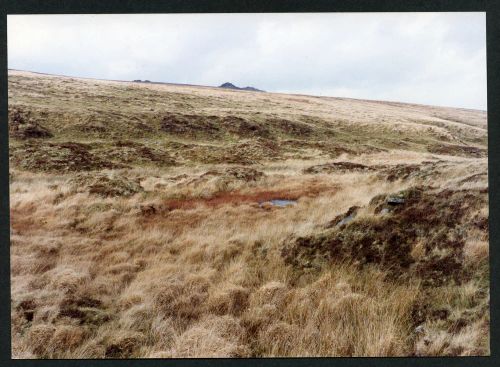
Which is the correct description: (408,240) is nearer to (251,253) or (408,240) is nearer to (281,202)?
(251,253)

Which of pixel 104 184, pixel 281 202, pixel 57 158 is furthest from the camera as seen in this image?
pixel 57 158

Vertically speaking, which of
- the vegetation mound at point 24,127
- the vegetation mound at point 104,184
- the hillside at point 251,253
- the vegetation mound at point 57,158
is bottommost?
the hillside at point 251,253

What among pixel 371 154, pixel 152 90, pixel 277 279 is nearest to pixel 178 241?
pixel 277 279

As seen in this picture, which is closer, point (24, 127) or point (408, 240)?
point (408, 240)

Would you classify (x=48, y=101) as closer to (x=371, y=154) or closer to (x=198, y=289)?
(x=198, y=289)

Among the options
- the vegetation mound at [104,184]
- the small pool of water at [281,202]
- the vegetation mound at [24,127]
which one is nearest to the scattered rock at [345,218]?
the small pool of water at [281,202]

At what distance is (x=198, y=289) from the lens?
487cm

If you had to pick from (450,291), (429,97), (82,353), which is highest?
(429,97)

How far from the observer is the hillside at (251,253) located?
4.38 m

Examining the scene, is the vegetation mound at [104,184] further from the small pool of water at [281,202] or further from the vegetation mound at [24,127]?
the small pool of water at [281,202]

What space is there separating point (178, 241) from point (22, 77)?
4.72 m

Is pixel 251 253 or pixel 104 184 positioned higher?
pixel 104 184

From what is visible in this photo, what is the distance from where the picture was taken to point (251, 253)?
5430 mm

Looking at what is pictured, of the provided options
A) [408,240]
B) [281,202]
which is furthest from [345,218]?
[281,202]
